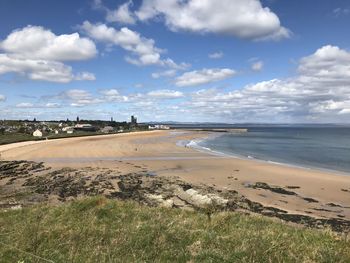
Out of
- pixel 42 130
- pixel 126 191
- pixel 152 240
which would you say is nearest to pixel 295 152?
pixel 126 191

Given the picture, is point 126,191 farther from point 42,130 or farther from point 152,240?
point 42,130

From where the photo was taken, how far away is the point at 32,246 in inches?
279

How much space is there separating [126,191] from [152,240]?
15648mm

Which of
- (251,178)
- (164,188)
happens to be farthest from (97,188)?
(251,178)

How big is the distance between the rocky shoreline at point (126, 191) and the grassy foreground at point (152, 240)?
177 inches

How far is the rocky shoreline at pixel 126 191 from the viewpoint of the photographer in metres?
16.9

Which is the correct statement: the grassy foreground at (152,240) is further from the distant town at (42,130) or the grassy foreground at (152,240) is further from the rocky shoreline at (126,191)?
the distant town at (42,130)

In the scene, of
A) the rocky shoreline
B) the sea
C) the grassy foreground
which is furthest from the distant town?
the grassy foreground

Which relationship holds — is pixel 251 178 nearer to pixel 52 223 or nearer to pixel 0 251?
pixel 52 223

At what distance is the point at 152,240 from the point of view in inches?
293

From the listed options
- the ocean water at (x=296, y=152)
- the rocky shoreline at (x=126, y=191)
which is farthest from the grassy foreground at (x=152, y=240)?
the ocean water at (x=296, y=152)

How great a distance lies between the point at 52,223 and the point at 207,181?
19.3m

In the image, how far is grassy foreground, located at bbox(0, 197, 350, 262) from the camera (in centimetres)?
658

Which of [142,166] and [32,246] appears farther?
[142,166]
